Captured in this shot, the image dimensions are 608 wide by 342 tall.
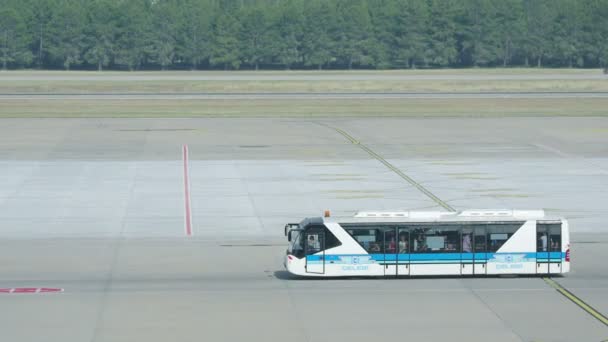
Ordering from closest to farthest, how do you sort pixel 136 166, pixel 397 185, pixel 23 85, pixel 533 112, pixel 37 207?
pixel 37 207 → pixel 397 185 → pixel 136 166 → pixel 533 112 → pixel 23 85

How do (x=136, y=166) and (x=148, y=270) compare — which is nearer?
(x=148, y=270)

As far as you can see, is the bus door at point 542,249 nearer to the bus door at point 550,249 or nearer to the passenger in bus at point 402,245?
the bus door at point 550,249

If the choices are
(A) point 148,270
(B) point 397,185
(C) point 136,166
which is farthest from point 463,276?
(C) point 136,166

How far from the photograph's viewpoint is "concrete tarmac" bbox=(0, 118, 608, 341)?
1254 inches

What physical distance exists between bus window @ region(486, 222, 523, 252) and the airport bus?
0.04 m

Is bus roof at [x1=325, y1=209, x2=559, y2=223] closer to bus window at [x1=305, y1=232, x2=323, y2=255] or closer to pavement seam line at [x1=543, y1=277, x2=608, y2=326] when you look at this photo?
bus window at [x1=305, y1=232, x2=323, y2=255]

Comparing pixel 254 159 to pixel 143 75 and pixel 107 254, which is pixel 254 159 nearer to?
pixel 107 254

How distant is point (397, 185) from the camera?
2467 inches

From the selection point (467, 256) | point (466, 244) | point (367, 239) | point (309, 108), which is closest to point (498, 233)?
point (466, 244)

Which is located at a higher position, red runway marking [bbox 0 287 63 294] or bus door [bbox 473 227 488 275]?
bus door [bbox 473 227 488 275]

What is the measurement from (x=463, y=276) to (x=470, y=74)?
159446 mm

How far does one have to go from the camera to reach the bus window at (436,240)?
3781 cm

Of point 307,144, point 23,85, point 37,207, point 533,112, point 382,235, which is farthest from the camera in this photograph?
point 23,85

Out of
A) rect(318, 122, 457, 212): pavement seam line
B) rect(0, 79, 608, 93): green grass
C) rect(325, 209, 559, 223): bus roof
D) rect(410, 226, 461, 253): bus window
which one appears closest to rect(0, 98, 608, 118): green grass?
rect(318, 122, 457, 212): pavement seam line
